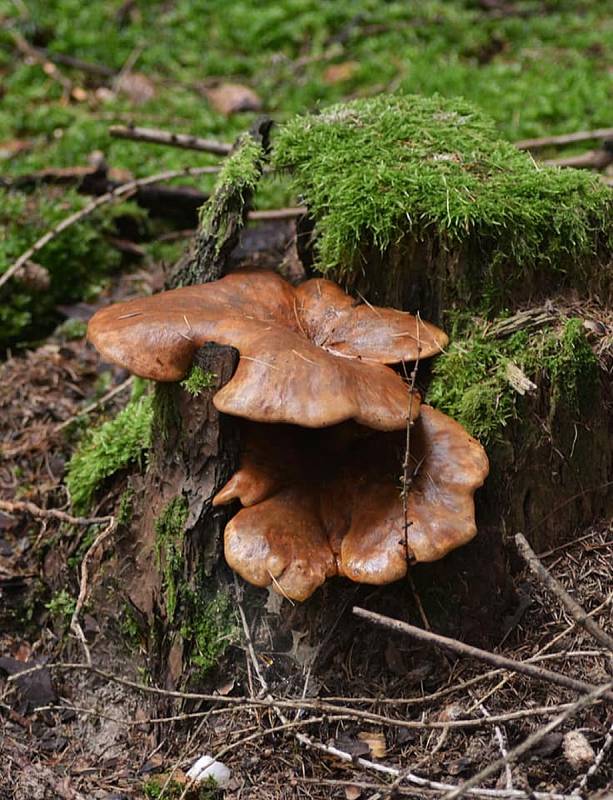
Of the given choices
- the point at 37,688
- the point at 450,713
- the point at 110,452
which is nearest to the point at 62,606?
the point at 37,688

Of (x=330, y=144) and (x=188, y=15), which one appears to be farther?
(x=188, y=15)

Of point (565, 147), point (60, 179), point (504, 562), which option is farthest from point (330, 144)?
point (565, 147)

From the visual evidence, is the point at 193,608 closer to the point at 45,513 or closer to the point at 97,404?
the point at 45,513

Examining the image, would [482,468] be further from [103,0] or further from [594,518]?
[103,0]

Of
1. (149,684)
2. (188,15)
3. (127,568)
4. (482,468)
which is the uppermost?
(188,15)

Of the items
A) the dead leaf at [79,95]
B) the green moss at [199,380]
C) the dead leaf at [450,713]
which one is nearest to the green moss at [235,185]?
the green moss at [199,380]

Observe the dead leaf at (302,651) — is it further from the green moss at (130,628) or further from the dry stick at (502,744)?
the green moss at (130,628)

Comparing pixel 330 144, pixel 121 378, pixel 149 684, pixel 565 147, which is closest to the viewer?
pixel 149 684
